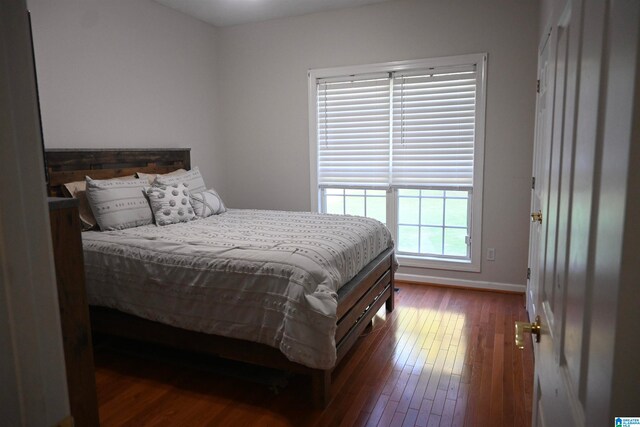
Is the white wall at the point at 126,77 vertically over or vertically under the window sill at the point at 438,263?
over

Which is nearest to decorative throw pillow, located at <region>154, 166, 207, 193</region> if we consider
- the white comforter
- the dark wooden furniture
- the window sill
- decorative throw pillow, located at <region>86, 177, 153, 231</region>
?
decorative throw pillow, located at <region>86, 177, 153, 231</region>

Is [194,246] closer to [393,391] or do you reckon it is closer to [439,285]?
[393,391]

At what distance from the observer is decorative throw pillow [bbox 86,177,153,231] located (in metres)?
3.03

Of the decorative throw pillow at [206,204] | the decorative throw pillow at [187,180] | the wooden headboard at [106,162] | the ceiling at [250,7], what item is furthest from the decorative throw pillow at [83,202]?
the ceiling at [250,7]

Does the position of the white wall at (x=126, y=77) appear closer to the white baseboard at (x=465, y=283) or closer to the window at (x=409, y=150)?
the window at (x=409, y=150)

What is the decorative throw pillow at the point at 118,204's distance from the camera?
303cm

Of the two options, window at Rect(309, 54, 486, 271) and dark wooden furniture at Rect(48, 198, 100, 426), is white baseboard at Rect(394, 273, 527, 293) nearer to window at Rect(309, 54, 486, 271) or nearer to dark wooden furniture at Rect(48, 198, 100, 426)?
window at Rect(309, 54, 486, 271)

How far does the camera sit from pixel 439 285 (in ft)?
13.8

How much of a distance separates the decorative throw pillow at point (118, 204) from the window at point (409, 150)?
1876mm

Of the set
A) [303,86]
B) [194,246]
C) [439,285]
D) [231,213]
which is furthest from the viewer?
[303,86]

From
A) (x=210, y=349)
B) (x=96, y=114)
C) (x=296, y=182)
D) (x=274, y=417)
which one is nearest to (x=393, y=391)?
(x=274, y=417)

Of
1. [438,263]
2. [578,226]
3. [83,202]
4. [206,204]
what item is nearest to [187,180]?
[206,204]

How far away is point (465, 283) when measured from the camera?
4113 mm

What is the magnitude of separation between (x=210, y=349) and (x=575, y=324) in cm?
218
